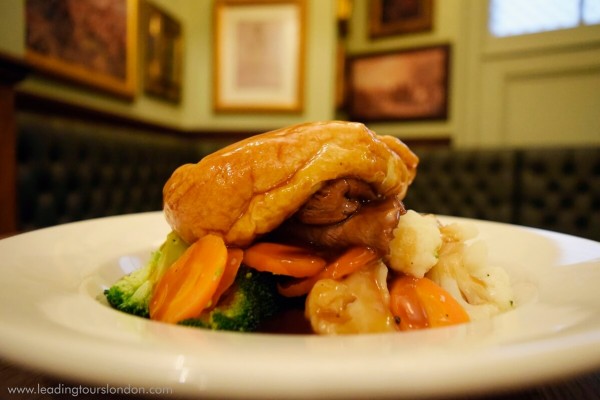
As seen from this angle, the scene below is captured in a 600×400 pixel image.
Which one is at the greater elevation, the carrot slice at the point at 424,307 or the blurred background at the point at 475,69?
the blurred background at the point at 475,69

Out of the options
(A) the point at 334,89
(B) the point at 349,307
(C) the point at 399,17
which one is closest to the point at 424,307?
(B) the point at 349,307

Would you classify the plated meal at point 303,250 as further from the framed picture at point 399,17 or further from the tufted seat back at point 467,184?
the framed picture at point 399,17

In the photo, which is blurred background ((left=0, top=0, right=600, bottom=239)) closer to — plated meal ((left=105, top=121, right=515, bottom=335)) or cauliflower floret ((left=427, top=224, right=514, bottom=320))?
plated meal ((left=105, top=121, right=515, bottom=335))

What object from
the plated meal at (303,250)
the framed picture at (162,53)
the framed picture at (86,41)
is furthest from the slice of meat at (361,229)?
the framed picture at (162,53)

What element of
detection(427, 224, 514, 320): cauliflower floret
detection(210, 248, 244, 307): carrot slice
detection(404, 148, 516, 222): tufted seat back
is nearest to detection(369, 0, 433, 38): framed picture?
detection(404, 148, 516, 222): tufted seat back

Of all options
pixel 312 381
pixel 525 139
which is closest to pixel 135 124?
pixel 312 381
